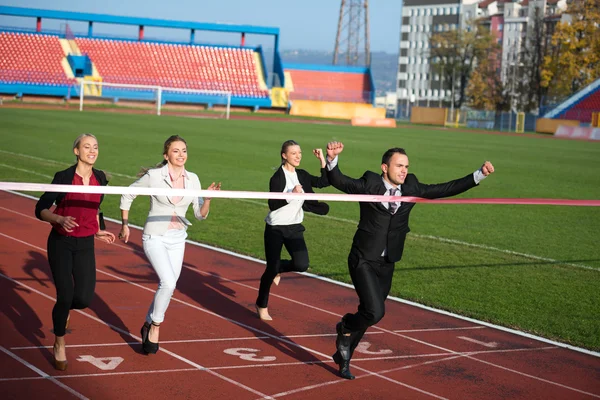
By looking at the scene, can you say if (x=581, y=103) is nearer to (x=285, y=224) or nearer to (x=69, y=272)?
(x=285, y=224)

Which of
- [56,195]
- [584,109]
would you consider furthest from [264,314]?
[584,109]

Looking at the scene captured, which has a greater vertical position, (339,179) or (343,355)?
(339,179)

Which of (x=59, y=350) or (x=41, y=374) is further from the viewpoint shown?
(x=59, y=350)

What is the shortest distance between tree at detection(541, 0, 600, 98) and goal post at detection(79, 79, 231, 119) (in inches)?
1219

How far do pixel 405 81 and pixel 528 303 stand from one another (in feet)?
587

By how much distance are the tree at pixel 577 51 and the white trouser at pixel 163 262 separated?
7546 cm

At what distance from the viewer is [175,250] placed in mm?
7770

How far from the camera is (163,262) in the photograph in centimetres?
765

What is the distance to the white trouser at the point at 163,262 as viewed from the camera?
7.61 metres

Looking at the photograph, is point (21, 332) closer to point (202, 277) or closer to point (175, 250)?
point (175, 250)

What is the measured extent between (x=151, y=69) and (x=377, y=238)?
73.4 meters

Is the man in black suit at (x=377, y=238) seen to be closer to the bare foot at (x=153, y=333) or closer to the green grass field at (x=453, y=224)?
the bare foot at (x=153, y=333)

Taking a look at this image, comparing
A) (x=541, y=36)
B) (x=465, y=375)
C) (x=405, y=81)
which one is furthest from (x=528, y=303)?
(x=405, y=81)

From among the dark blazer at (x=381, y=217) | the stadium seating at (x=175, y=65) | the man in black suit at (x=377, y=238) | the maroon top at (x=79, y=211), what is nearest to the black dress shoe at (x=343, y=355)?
the man in black suit at (x=377, y=238)
